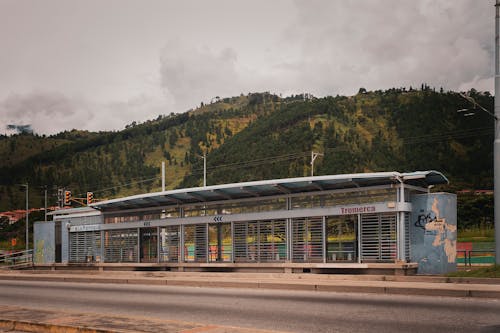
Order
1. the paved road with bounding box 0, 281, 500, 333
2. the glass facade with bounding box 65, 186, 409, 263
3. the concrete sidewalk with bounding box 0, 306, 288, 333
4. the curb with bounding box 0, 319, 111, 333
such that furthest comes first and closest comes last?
the glass facade with bounding box 65, 186, 409, 263 → the paved road with bounding box 0, 281, 500, 333 → the curb with bounding box 0, 319, 111, 333 → the concrete sidewalk with bounding box 0, 306, 288, 333

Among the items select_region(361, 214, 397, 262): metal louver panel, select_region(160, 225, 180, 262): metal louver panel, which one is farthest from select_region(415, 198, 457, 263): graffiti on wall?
select_region(160, 225, 180, 262): metal louver panel

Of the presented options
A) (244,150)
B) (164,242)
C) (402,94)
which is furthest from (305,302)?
(402,94)

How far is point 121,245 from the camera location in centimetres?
3653

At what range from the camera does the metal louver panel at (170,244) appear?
33094 mm

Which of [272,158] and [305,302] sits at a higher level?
[272,158]

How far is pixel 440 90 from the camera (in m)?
180

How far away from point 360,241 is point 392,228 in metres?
1.46

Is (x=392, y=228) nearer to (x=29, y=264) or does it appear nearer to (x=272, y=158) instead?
(x=29, y=264)

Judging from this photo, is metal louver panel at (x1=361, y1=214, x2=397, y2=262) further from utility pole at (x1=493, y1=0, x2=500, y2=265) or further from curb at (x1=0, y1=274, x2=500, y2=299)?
utility pole at (x1=493, y1=0, x2=500, y2=265)

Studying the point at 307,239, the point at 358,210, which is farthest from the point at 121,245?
the point at 358,210

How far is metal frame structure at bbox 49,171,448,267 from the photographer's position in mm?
25406

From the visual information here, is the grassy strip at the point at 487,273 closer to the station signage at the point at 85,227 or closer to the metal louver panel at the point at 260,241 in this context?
the metal louver panel at the point at 260,241

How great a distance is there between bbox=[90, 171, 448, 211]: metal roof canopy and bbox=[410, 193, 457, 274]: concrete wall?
3.29ft

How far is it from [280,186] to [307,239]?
2.58 m
